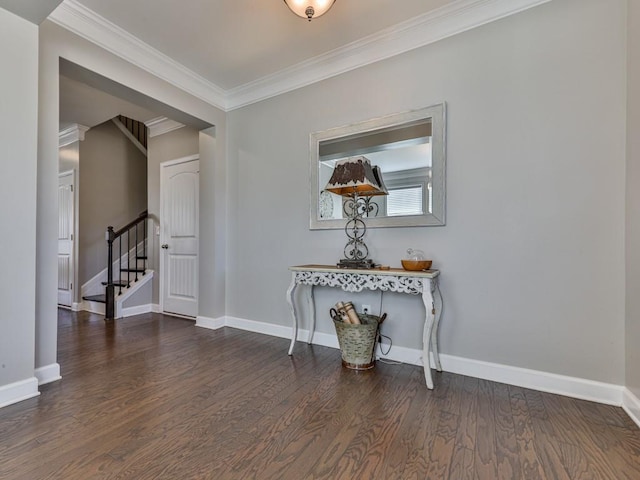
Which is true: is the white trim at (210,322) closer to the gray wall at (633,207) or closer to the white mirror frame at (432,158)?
the white mirror frame at (432,158)

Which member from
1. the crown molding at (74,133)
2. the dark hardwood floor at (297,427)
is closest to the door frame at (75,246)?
the crown molding at (74,133)

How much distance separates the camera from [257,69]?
9.99ft

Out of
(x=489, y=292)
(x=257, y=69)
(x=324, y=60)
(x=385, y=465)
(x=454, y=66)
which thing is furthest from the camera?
(x=257, y=69)

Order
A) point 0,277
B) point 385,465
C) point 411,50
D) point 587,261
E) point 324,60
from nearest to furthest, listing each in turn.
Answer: point 385,465, point 0,277, point 587,261, point 411,50, point 324,60

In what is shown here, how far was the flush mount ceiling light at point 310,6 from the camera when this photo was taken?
198cm

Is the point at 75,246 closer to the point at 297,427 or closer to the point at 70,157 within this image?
the point at 70,157

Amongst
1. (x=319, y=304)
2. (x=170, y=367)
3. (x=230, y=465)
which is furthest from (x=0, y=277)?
(x=319, y=304)

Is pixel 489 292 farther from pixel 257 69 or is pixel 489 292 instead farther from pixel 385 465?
pixel 257 69

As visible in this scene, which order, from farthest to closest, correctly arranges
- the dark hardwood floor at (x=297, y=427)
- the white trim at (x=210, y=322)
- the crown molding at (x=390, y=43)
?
the white trim at (x=210, y=322), the crown molding at (x=390, y=43), the dark hardwood floor at (x=297, y=427)

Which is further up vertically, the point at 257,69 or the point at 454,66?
the point at 257,69

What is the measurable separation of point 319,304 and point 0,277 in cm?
218

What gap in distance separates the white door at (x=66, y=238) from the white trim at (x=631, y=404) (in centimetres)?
598

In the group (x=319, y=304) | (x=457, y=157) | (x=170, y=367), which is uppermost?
(x=457, y=157)

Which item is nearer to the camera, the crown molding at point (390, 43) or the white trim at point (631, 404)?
the white trim at point (631, 404)
